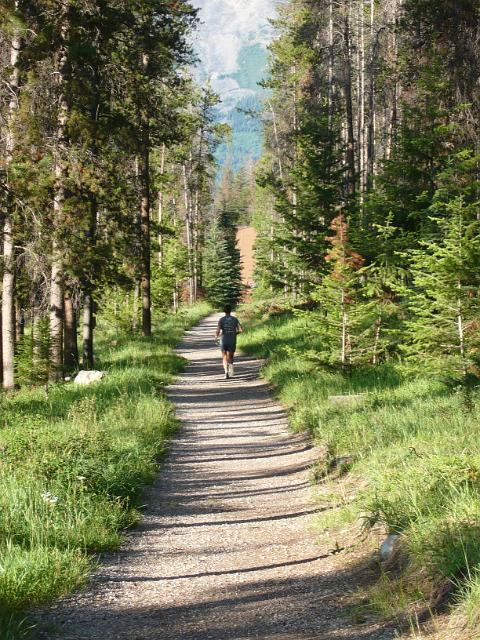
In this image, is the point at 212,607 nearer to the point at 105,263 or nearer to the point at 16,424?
the point at 16,424

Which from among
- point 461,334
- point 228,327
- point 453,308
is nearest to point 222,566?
point 461,334

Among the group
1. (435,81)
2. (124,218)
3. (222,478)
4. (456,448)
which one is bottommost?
(222,478)

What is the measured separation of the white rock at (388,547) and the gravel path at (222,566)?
0.34 m

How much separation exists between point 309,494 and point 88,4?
40.6ft

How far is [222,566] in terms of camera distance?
559cm

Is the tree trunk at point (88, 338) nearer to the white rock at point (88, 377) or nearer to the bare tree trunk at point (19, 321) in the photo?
the white rock at point (88, 377)

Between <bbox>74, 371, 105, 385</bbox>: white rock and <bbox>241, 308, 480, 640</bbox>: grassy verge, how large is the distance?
15.1 feet

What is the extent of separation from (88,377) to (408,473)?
10.3 meters

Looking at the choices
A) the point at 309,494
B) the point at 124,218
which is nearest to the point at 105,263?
the point at 124,218

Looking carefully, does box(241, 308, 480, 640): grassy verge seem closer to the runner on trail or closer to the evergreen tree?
the runner on trail

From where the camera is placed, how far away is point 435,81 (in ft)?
49.4

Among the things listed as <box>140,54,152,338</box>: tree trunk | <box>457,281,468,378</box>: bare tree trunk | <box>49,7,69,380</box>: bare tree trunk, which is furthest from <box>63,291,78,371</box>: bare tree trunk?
<box>457,281,468,378</box>: bare tree trunk

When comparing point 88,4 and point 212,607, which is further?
point 88,4

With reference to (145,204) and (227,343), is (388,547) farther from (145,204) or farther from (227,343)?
(145,204)
